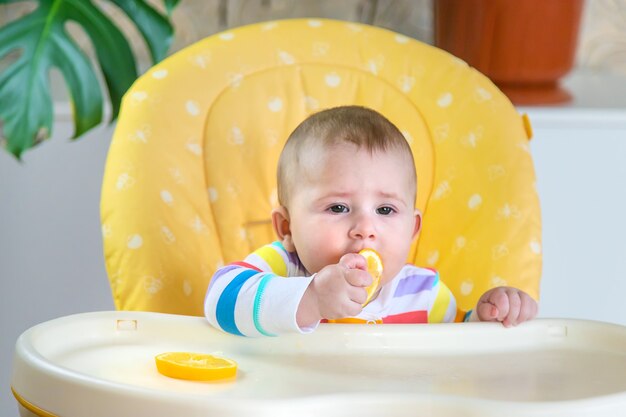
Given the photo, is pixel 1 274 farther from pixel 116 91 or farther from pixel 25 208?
pixel 116 91

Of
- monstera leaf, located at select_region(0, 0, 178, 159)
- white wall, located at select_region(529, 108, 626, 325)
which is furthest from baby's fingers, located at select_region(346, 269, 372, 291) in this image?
white wall, located at select_region(529, 108, 626, 325)

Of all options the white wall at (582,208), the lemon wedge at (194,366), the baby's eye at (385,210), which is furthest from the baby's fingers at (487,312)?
the white wall at (582,208)

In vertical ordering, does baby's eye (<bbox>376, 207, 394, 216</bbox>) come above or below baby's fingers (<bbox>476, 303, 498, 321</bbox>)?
above

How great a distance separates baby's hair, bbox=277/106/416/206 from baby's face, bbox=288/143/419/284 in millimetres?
10

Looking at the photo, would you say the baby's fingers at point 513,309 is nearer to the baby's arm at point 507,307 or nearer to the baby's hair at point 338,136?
the baby's arm at point 507,307

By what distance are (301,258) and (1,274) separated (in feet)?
2.87

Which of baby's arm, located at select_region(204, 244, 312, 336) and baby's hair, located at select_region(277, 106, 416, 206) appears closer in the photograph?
baby's arm, located at select_region(204, 244, 312, 336)

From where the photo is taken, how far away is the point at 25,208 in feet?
5.98

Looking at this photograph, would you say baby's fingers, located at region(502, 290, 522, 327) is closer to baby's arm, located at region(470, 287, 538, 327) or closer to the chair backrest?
baby's arm, located at region(470, 287, 538, 327)

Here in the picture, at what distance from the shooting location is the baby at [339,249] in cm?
99

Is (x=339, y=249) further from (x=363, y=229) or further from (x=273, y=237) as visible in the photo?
(x=273, y=237)

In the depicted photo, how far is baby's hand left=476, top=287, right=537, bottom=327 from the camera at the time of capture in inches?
42.6

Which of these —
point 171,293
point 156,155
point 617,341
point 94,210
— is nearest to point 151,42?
point 94,210

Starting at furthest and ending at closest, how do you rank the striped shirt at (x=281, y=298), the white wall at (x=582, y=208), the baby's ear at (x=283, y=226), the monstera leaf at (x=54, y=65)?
the white wall at (x=582, y=208), the monstera leaf at (x=54, y=65), the baby's ear at (x=283, y=226), the striped shirt at (x=281, y=298)
